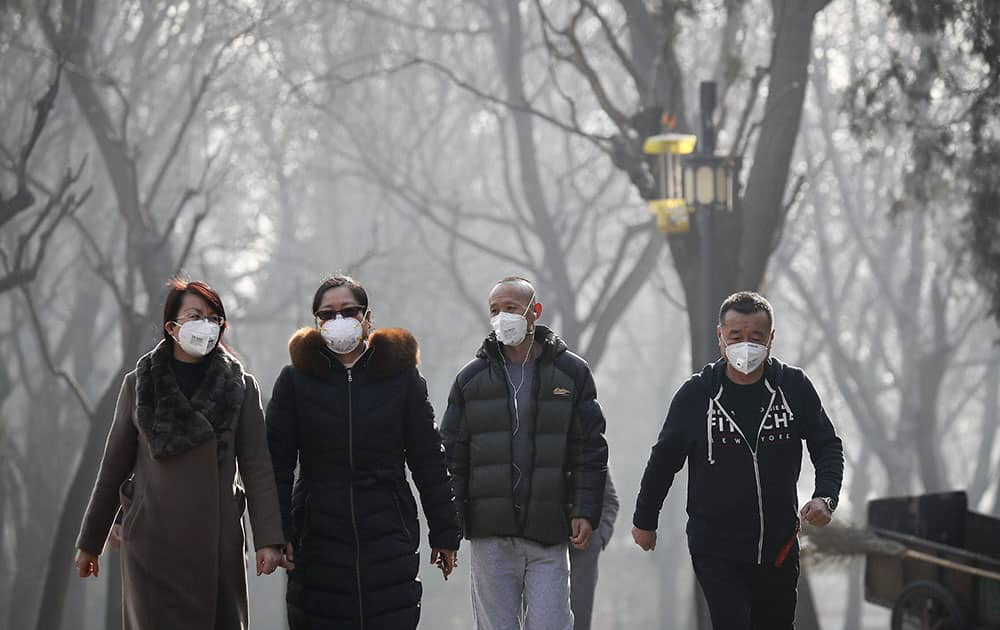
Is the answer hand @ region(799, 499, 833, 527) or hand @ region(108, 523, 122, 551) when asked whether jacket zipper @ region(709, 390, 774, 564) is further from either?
hand @ region(108, 523, 122, 551)

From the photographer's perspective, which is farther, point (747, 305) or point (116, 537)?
point (747, 305)

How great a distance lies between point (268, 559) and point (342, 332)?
0.93 m

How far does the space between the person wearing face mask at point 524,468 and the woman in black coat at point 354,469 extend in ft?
1.72

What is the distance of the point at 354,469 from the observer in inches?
238

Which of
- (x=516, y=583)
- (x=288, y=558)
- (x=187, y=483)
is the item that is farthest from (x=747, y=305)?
(x=187, y=483)

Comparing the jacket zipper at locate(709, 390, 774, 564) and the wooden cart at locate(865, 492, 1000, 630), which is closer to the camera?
the jacket zipper at locate(709, 390, 774, 564)

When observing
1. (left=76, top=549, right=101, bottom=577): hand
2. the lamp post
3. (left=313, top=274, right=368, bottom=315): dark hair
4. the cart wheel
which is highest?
the lamp post

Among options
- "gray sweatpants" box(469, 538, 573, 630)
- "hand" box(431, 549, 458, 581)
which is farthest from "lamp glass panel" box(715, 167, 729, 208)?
"hand" box(431, 549, 458, 581)

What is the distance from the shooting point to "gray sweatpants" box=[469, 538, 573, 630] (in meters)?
6.74

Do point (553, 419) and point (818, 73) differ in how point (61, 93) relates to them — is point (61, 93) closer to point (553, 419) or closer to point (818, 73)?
point (818, 73)

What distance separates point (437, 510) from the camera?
6.19 m

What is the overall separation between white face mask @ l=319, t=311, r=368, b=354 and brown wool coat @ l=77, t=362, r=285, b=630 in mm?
375

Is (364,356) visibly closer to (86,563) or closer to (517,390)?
(517,390)

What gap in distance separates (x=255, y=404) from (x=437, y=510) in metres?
0.85
